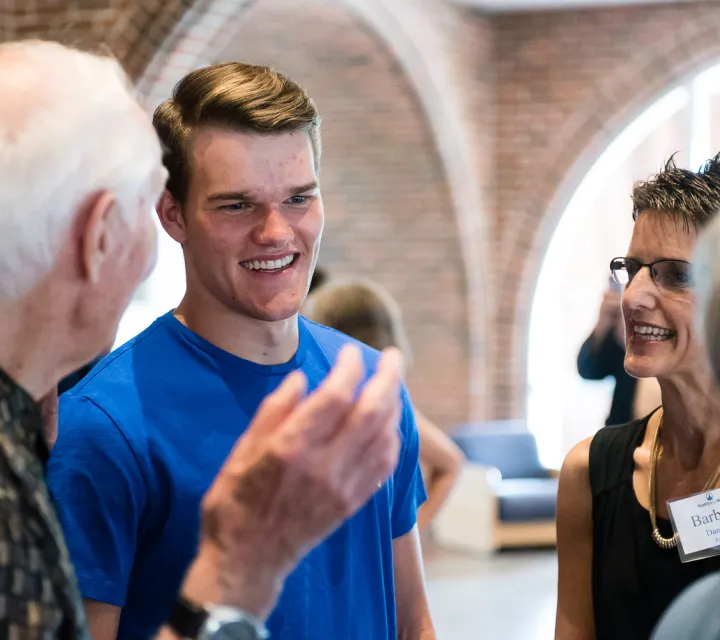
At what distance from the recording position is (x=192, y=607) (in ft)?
3.76

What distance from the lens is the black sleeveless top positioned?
1.86 m

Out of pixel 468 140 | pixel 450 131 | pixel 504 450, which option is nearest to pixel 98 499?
pixel 504 450

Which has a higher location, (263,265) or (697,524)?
(263,265)

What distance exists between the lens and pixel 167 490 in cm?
156

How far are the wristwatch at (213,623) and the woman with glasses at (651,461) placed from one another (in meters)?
0.96

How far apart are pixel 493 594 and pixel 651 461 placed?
206 inches

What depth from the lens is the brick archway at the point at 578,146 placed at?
8.98 metres

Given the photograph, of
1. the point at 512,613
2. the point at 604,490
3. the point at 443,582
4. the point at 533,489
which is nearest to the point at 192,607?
the point at 604,490

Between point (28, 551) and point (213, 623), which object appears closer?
point (28, 551)

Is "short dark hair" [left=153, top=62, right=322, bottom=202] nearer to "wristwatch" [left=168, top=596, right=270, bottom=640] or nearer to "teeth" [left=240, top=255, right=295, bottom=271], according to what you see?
"teeth" [left=240, top=255, right=295, bottom=271]

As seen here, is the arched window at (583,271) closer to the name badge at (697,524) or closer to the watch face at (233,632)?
the name badge at (697,524)

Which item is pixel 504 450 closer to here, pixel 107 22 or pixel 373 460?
pixel 107 22

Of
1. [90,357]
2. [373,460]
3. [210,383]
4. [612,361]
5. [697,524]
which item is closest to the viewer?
[373,460]

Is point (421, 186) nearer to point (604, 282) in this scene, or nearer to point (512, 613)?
point (604, 282)
